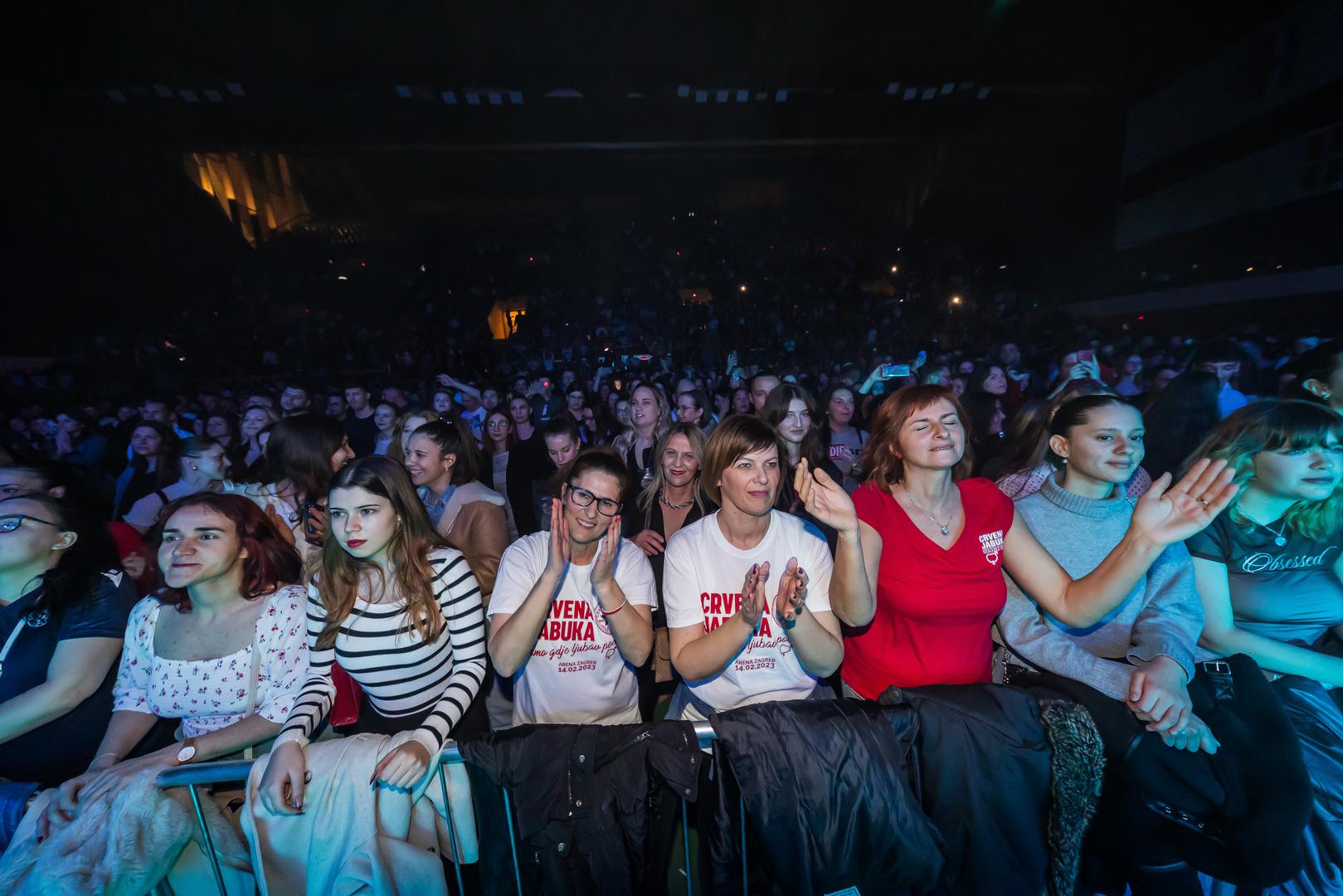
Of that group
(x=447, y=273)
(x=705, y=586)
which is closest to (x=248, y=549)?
(x=705, y=586)

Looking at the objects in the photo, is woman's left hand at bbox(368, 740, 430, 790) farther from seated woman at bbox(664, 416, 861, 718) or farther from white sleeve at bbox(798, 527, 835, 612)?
white sleeve at bbox(798, 527, 835, 612)

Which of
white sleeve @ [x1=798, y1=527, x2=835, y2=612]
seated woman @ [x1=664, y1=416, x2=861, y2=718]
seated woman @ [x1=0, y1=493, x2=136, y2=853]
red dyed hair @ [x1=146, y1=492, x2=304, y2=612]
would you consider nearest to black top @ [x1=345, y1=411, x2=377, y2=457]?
seated woman @ [x1=0, y1=493, x2=136, y2=853]

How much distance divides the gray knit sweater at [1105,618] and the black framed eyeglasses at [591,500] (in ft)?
5.27

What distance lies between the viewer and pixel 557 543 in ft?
6.28

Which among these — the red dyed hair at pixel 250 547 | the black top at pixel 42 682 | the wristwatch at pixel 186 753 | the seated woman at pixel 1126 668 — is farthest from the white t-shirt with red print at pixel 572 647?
the black top at pixel 42 682

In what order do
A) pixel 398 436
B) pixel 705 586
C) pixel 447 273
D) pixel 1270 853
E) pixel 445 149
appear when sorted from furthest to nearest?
1. pixel 447 273
2. pixel 445 149
3. pixel 398 436
4. pixel 705 586
5. pixel 1270 853

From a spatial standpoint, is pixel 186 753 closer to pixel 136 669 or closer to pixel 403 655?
pixel 136 669

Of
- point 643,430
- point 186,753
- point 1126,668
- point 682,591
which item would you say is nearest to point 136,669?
point 186,753

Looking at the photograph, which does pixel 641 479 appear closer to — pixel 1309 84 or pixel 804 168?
pixel 1309 84

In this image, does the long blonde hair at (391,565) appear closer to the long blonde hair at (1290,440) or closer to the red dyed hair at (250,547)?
the red dyed hair at (250,547)

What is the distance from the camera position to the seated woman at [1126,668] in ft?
4.92

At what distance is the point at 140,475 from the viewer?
4574 millimetres

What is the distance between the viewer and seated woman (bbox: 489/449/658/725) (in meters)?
2.03

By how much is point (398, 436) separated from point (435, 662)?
7.88 feet
